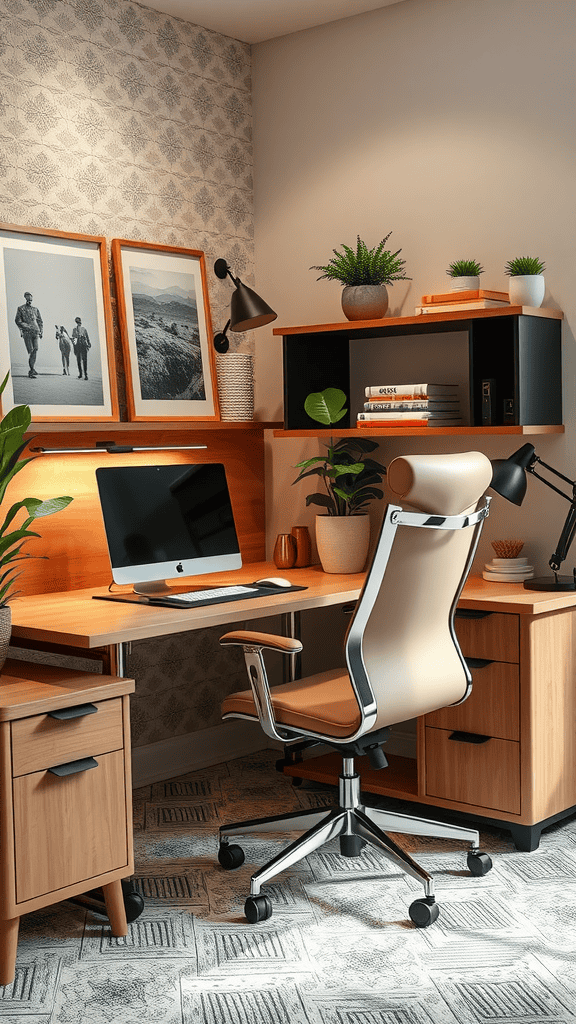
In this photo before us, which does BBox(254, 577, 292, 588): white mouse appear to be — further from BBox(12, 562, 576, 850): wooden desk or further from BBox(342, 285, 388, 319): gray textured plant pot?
BBox(342, 285, 388, 319): gray textured plant pot

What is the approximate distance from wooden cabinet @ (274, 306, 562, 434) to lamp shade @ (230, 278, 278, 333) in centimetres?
11

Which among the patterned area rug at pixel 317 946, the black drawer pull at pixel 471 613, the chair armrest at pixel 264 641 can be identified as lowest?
the patterned area rug at pixel 317 946

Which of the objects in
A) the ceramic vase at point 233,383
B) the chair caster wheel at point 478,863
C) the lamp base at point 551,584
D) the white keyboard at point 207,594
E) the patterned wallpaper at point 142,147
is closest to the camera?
the chair caster wheel at point 478,863

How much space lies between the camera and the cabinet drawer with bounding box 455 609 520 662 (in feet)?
10.3

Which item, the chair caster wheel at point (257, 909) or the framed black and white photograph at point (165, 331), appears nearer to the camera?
the chair caster wheel at point (257, 909)

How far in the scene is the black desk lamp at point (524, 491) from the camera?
3.19m

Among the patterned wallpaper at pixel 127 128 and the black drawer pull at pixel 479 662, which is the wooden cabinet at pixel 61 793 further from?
the patterned wallpaper at pixel 127 128

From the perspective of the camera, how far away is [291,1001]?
2.34 m

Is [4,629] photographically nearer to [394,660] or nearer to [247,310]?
[394,660]

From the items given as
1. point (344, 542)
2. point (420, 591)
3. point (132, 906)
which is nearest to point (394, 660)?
point (420, 591)

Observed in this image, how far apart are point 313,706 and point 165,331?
1.63 metres

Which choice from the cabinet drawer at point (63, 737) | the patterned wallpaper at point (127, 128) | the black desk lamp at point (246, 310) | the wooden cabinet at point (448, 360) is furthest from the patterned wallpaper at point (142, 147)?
the cabinet drawer at point (63, 737)

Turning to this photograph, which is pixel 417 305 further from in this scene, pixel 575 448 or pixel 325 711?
pixel 325 711

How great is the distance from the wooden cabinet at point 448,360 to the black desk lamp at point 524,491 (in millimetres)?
113
